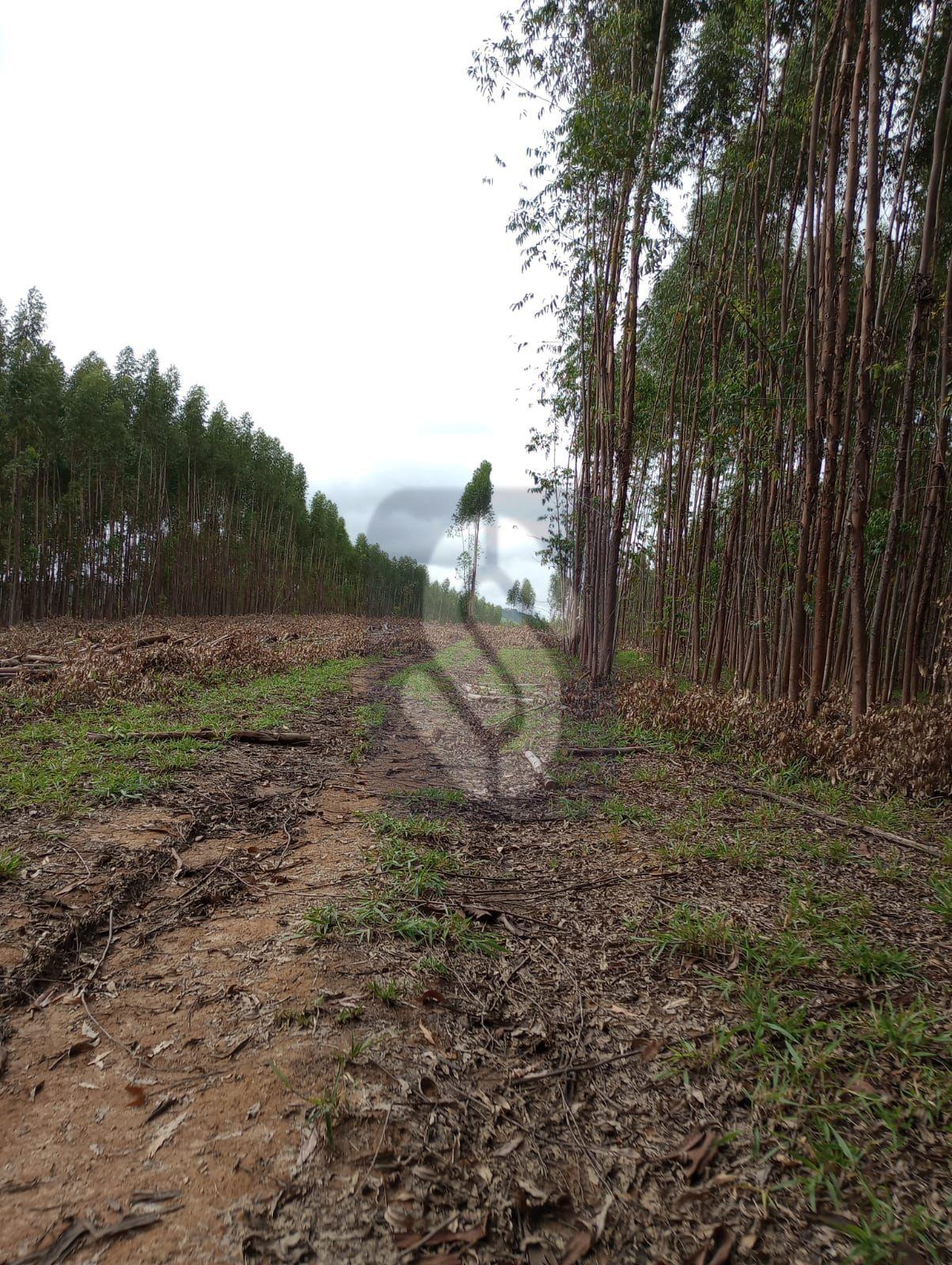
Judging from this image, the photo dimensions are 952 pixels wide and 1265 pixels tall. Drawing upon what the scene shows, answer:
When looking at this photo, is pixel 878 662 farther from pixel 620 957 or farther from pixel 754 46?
pixel 754 46

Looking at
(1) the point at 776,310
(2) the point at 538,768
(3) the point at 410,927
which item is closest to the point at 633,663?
(1) the point at 776,310

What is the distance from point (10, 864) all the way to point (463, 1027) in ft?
6.76

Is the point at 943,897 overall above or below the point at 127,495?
below

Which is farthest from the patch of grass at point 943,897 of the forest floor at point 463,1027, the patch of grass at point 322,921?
the patch of grass at point 322,921

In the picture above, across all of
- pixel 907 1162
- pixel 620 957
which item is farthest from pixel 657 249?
pixel 907 1162

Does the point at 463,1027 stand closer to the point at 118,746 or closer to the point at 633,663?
the point at 118,746

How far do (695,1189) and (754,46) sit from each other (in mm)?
10260

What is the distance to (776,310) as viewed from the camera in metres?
8.00

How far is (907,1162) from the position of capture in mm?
1410

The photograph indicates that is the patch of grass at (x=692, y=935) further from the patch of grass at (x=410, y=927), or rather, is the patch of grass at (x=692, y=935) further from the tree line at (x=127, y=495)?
the tree line at (x=127, y=495)

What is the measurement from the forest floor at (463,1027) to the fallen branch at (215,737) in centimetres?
69

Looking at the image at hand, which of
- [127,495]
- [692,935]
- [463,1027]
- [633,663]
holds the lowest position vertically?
[463,1027]

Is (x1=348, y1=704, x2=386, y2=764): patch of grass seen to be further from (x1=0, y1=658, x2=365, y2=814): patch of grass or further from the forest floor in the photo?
the forest floor

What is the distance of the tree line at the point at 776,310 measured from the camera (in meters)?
5.23
